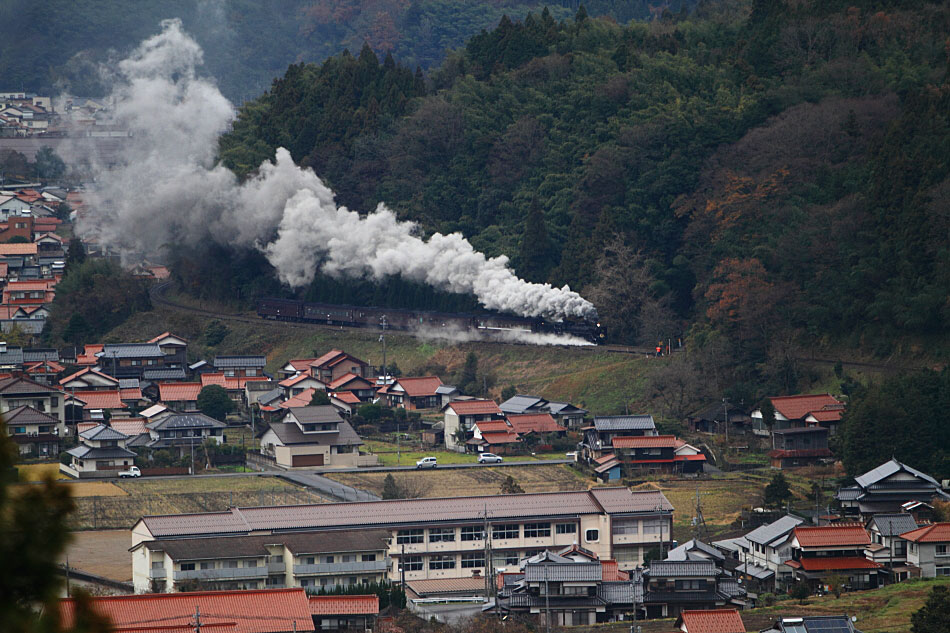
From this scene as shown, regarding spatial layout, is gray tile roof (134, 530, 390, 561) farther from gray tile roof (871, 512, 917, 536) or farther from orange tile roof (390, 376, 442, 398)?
orange tile roof (390, 376, 442, 398)

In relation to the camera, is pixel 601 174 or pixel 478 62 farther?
pixel 478 62

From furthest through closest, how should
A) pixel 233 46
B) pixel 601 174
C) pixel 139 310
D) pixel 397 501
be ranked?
1. pixel 233 46
2. pixel 139 310
3. pixel 601 174
4. pixel 397 501

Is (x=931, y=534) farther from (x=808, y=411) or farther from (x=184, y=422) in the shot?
(x=184, y=422)

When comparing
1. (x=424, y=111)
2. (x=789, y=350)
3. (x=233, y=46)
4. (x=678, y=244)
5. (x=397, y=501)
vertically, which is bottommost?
(x=397, y=501)

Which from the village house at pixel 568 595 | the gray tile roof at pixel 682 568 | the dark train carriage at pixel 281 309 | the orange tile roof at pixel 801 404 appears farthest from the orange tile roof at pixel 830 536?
the dark train carriage at pixel 281 309

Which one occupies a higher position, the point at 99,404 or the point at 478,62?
the point at 478,62

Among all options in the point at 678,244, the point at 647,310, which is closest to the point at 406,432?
the point at 647,310

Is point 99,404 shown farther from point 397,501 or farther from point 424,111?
point 424,111

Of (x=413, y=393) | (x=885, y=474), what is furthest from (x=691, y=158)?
(x=885, y=474)

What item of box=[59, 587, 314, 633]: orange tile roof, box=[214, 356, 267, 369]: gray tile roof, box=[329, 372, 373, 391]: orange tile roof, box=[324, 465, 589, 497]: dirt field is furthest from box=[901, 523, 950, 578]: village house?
box=[214, 356, 267, 369]: gray tile roof
